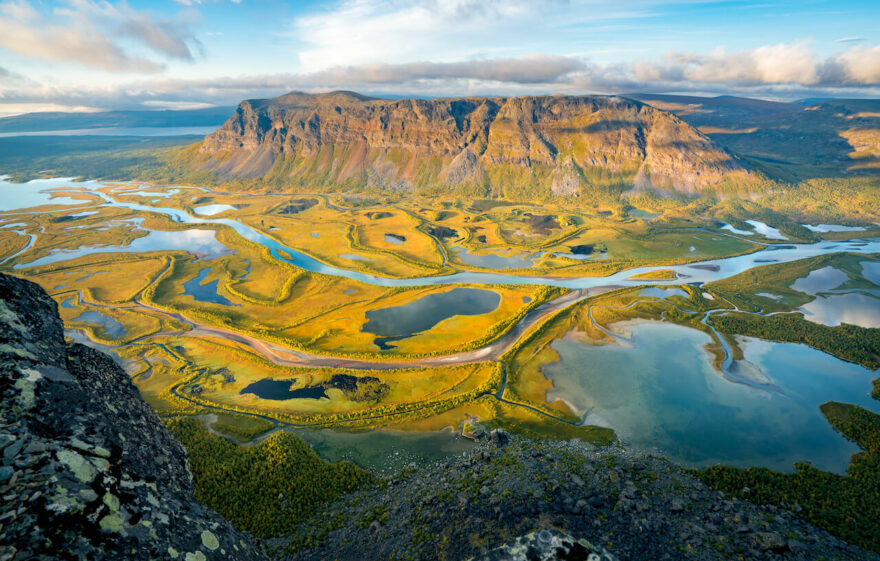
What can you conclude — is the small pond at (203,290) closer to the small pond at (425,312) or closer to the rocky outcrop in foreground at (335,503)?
the small pond at (425,312)

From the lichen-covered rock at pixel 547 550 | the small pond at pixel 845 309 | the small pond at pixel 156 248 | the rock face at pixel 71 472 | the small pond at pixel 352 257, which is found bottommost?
the small pond at pixel 845 309

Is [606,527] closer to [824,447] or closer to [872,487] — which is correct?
[872,487]

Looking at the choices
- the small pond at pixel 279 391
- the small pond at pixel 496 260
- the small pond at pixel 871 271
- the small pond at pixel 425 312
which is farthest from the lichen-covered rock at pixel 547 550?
the small pond at pixel 871 271

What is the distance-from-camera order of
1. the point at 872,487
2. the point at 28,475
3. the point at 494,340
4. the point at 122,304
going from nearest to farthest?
1. the point at 28,475
2. the point at 872,487
3. the point at 494,340
4. the point at 122,304

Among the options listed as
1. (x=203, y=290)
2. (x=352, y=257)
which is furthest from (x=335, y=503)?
(x=352, y=257)

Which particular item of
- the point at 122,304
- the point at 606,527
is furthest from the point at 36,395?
the point at 122,304

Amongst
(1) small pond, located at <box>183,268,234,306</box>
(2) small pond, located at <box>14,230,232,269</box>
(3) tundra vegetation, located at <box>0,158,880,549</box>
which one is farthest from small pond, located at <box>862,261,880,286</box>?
(2) small pond, located at <box>14,230,232,269</box>
